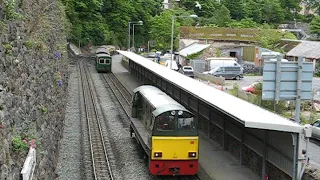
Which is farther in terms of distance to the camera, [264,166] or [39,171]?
[264,166]

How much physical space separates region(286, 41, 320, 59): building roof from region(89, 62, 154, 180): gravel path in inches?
1107

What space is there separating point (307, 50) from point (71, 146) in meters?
42.1

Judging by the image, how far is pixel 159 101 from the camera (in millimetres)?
17406

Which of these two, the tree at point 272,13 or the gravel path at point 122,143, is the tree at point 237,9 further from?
the gravel path at point 122,143

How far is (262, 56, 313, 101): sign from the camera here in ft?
35.2

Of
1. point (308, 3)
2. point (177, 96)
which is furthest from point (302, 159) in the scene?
point (308, 3)

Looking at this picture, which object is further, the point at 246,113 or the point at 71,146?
the point at 71,146

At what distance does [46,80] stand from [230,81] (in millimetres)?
32929

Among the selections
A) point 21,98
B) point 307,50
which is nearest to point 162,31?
point 307,50

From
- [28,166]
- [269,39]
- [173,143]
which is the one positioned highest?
[269,39]

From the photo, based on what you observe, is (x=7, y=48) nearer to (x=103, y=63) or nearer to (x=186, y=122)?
(x=186, y=122)

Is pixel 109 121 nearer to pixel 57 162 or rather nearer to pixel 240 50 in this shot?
pixel 57 162

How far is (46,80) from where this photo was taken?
59.1 feet

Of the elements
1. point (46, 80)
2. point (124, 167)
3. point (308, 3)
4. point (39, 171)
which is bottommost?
point (124, 167)
